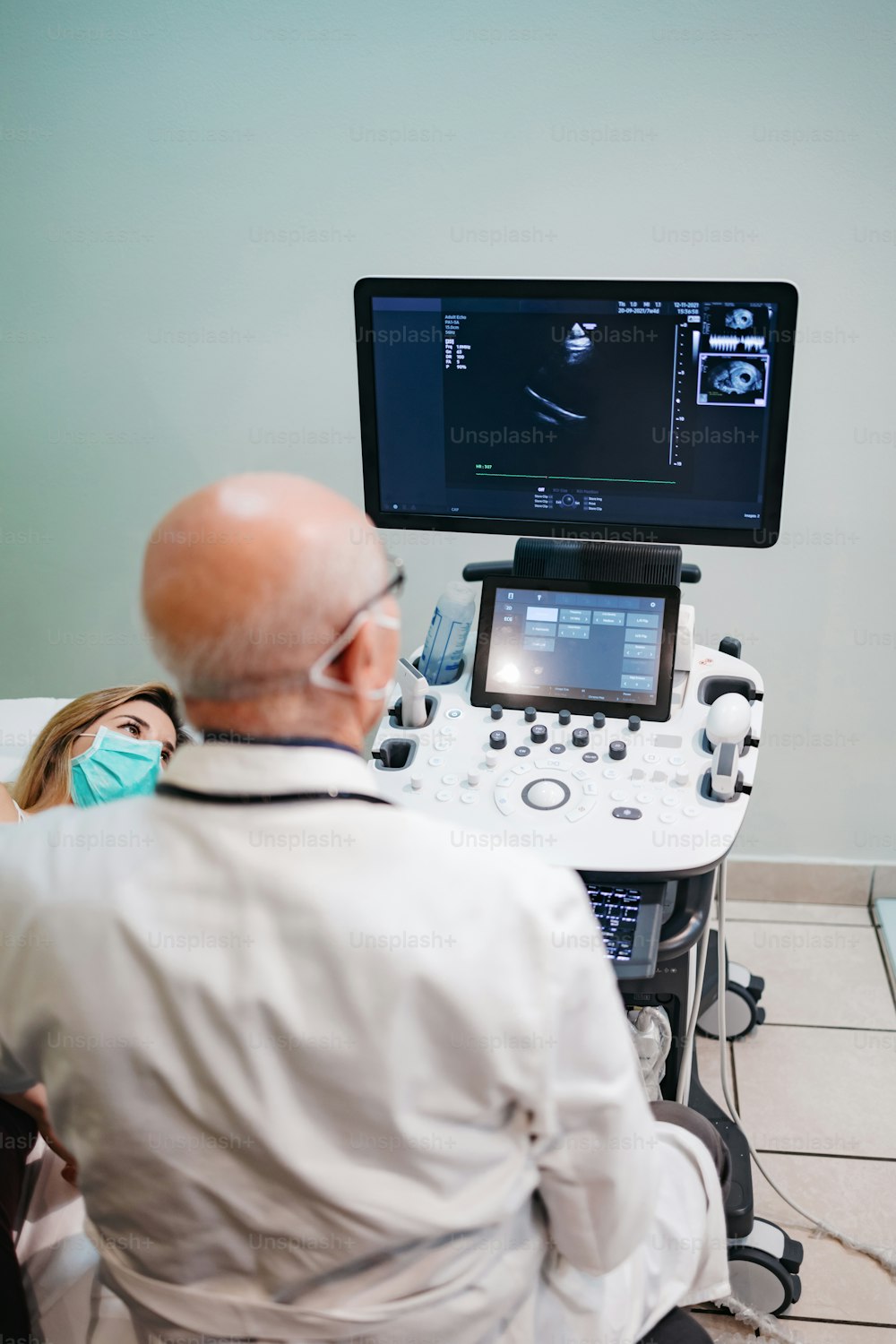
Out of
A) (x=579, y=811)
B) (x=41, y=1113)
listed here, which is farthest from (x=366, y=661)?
(x=41, y=1113)

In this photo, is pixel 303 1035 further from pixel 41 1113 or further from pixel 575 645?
pixel 575 645

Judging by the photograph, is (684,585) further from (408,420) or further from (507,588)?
(408,420)

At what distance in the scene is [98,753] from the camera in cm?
195

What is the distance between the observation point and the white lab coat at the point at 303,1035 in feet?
2.91

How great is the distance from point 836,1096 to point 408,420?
1.53 metres

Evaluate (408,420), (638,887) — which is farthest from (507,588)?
(638,887)

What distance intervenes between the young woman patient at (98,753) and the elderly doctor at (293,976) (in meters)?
0.97

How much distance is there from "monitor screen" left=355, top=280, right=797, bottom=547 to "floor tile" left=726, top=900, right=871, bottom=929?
128 centimetres

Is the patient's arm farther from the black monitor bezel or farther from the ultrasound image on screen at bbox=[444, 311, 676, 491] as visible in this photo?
the ultrasound image on screen at bbox=[444, 311, 676, 491]

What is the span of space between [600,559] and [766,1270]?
1139 mm

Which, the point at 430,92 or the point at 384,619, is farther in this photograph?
the point at 430,92

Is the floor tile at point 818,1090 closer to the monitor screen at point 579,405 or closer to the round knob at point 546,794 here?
the round knob at point 546,794

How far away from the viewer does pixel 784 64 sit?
6.85ft

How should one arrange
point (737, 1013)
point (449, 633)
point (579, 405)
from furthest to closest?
point (737, 1013) → point (449, 633) → point (579, 405)
